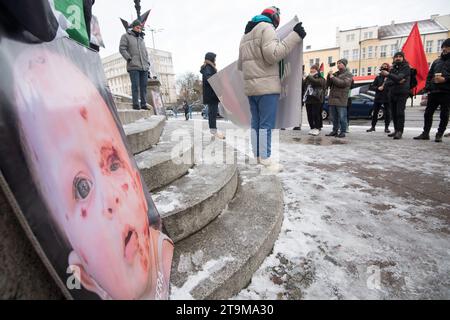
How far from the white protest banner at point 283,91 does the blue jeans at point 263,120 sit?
57cm

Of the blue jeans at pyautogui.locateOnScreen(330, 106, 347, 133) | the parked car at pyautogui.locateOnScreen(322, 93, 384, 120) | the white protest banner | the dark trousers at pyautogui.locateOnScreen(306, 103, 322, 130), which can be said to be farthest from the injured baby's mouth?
the parked car at pyautogui.locateOnScreen(322, 93, 384, 120)

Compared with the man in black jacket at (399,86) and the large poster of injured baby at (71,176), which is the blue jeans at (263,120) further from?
the man in black jacket at (399,86)

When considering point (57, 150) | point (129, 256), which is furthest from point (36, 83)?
point (129, 256)

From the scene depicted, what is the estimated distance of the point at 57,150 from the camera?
676 millimetres

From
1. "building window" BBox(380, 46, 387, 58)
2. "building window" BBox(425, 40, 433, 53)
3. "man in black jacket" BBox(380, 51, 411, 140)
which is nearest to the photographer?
"man in black jacket" BBox(380, 51, 411, 140)

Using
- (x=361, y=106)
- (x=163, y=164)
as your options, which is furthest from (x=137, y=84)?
(x=361, y=106)

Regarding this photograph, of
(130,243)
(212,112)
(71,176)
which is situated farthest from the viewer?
(212,112)

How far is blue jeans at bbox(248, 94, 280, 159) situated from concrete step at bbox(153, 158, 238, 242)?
97 cm

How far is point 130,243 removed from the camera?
2.87 feet

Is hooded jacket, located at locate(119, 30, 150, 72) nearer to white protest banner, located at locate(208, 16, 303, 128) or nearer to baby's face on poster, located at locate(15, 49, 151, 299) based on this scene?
white protest banner, located at locate(208, 16, 303, 128)

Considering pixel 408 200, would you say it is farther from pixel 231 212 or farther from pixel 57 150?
pixel 57 150

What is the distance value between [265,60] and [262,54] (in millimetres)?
74

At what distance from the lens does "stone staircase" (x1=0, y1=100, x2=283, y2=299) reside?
1.26m

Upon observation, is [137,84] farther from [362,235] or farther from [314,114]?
[362,235]
